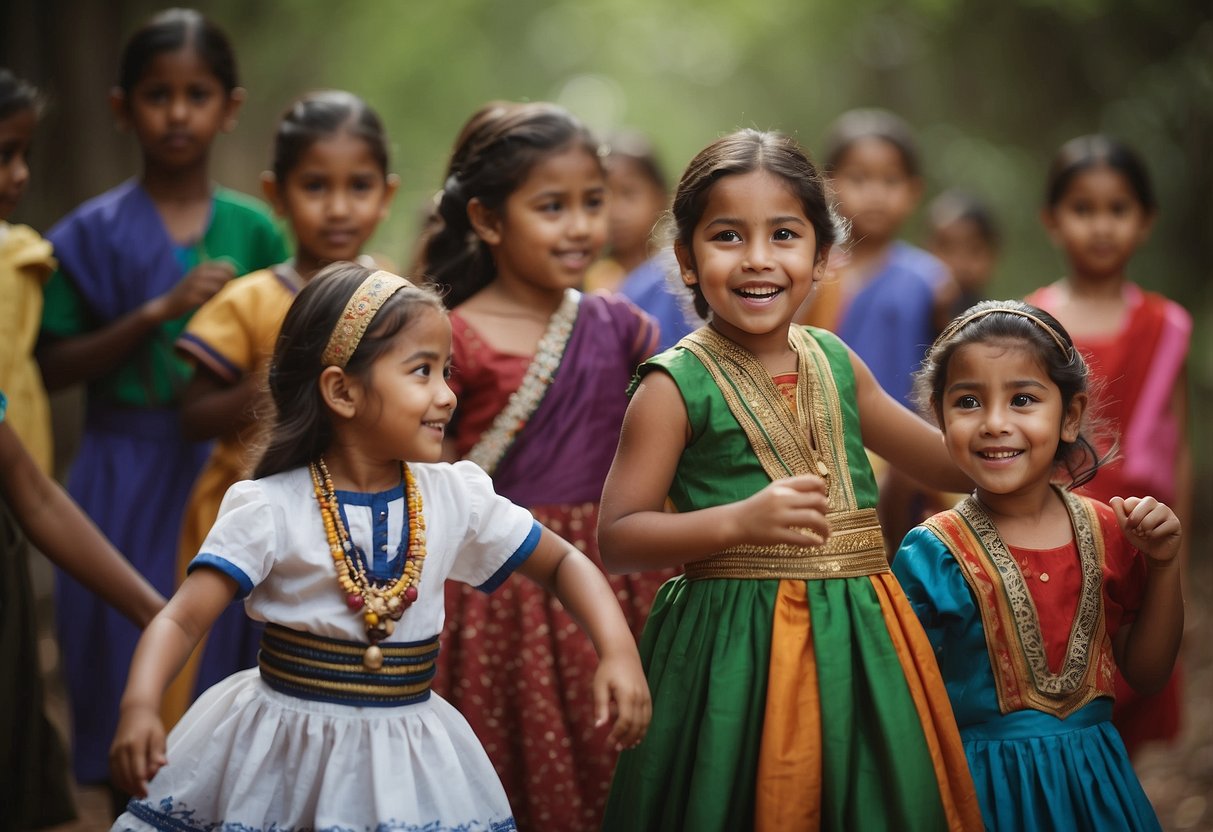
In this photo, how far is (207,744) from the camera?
105 inches

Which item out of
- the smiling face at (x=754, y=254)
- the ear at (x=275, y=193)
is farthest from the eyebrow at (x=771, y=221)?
the ear at (x=275, y=193)

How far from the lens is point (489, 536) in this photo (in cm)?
283

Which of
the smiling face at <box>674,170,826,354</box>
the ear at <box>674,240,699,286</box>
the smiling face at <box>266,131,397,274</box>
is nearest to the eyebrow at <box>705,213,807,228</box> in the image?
the smiling face at <box>674,170,826,354</box>

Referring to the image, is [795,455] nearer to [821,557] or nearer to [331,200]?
[821,557]

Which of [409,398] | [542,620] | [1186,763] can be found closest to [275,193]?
[542,620]

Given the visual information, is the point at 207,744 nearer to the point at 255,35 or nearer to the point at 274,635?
the point at 274,635

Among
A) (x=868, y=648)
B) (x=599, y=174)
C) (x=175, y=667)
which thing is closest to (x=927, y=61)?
(x=599, y=174)

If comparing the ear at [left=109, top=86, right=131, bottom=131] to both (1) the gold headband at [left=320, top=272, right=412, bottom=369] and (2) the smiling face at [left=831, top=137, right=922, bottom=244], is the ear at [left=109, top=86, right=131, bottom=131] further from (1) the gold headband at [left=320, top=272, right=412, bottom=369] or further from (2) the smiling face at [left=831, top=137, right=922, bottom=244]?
(2) the smiling face at [left=831, top=137, right=922, bottom=244]

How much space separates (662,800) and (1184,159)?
24.9ft

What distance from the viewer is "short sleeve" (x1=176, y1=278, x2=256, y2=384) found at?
403 cm

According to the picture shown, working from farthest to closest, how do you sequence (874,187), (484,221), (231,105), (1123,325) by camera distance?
1. (874,187)
2. (1123,325)
3. (231,105)
4. (484,221)

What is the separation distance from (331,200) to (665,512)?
1.89 meters

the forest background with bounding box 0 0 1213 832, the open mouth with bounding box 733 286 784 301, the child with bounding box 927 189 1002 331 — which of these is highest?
the forest background with bounding box 0 0 1213 832

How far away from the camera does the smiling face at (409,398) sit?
2734mm
